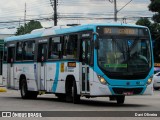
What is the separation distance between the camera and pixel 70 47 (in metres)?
20.9

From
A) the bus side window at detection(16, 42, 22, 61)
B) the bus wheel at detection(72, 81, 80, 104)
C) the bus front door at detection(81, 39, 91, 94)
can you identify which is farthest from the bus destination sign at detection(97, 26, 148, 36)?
the bus side window at detection(16, 42, 22, 61)

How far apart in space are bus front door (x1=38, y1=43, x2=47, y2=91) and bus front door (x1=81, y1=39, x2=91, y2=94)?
3.78 meters

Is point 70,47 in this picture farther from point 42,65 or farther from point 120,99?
point 42,65

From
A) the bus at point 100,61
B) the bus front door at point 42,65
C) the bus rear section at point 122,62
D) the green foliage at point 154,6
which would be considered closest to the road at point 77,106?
the bus at point 100,61

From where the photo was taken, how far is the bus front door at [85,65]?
19.5m

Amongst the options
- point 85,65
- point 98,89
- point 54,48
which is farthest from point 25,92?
Result: point 98,89

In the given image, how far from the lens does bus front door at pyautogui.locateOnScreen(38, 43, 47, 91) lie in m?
23.4

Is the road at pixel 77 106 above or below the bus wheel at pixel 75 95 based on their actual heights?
below

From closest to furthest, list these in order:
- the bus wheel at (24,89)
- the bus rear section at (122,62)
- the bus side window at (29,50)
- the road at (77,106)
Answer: the road at (77,106), the bus rear section at (122,62), the bus side window at (29,50), the bus wheel at (24,89)

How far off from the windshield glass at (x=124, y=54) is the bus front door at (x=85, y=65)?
22.1 inches

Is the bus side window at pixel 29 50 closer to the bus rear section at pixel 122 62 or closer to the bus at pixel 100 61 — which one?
the bus at pixel 100 61

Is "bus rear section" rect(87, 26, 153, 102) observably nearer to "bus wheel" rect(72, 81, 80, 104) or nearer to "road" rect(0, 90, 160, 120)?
"road" rect(0, 90, 160, 120)

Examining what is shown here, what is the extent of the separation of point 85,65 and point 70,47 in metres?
1.49

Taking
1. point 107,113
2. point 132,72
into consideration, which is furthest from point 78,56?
point 107,113
